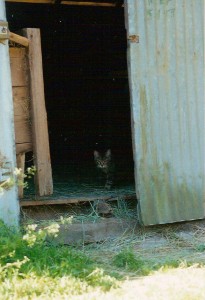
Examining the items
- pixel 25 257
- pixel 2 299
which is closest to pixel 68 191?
pixel 25 257

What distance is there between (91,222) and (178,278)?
6.01 ft

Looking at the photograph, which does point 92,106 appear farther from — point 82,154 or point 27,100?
point 27,100

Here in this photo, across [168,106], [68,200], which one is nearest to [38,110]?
[68,200]

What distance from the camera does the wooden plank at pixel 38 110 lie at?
666 centimetres

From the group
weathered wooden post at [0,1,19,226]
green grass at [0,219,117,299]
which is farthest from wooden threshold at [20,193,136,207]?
green grass at [0,219,117,299]

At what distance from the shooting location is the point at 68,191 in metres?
7.68

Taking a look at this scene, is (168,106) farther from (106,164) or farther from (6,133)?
(106,164)

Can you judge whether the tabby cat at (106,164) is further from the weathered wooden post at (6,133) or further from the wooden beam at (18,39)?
the wooden beam at (18,39)

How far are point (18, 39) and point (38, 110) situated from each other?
2.83 feet

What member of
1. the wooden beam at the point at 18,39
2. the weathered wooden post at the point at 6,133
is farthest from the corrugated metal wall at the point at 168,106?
the weathered wooden post at the point at 6,133

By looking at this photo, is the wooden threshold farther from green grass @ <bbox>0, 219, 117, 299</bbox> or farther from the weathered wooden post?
green grass @ <bbox>0, 219, 117, 299</bbox>

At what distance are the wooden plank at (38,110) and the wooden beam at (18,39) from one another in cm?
8

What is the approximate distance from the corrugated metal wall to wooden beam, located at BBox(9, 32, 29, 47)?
1200 mm

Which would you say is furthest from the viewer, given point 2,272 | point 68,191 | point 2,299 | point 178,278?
point 68,191
